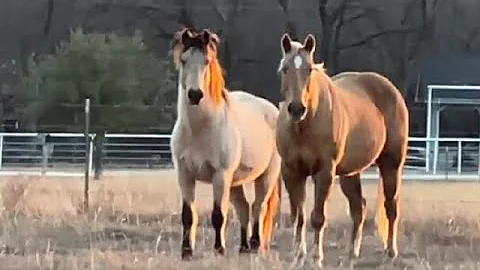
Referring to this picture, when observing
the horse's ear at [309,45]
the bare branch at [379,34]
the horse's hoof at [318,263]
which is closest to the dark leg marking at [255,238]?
the horse's hoof at [318,263]

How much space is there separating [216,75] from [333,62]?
28.3 m

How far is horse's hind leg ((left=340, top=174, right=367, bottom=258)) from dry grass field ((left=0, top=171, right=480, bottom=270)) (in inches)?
8.4

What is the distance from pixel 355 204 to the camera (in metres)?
9.27

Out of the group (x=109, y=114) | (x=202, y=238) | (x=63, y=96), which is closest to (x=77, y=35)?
(x=63, y=96)

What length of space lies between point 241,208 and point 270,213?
27cm

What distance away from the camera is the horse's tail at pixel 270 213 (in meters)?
9.31

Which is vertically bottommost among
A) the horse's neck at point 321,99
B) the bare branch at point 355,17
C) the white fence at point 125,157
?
the white fence at point 125,157

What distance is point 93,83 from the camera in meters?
27.2

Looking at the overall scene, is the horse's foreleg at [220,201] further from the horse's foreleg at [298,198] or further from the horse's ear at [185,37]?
the horse's ear at [185,37]

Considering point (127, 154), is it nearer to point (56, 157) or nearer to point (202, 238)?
point (56, 157)

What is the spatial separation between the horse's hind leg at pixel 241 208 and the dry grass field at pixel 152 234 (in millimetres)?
172

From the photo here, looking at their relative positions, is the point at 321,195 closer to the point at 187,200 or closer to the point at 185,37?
the point at 187,200

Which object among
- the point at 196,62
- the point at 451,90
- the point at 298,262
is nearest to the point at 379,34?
the point at 451,90

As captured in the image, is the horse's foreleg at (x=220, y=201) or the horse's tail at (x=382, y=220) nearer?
the horse's foreleg at (x=220, y=201)
